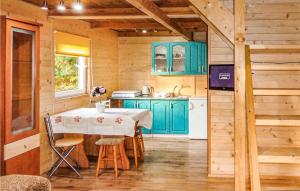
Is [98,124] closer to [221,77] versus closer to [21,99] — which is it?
[21,99]

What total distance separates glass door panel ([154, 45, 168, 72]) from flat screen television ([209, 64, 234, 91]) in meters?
3.15

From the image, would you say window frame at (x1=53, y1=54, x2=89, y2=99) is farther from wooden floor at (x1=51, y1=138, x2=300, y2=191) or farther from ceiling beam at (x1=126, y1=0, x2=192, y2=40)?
ceiling beam at (x1=126, y1=0, x2=192, y2=40)

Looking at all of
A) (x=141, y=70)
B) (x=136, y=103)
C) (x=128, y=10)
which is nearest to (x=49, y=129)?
(x=128, y=10)

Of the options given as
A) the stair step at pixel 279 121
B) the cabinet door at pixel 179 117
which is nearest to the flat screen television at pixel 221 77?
Result: the stair step at pixel 279 121

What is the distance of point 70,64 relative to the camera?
636 centimetres

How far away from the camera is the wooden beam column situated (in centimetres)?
297

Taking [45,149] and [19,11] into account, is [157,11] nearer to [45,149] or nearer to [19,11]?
[19,11]

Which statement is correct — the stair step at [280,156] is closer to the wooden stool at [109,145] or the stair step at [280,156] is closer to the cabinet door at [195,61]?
the wooden stool at [109,145]

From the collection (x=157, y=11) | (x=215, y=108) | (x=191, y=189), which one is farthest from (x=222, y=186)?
(x=157, y=11)

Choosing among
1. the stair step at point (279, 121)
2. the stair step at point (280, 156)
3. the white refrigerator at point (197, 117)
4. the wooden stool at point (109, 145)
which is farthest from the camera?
the white refrigerator at point (197, 117)

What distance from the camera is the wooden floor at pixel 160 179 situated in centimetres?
458

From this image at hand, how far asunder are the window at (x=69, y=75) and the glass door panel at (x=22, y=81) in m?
1.42

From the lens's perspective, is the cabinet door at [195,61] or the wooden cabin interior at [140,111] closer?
the wooden cabin interior at [140,111]

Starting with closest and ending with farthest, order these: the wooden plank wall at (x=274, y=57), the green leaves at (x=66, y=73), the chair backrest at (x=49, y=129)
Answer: the wooden plank wall at (x=274, y=57) → the chair backrest at (x=49, y=129) → the green leaves at (x=66, y=73)
